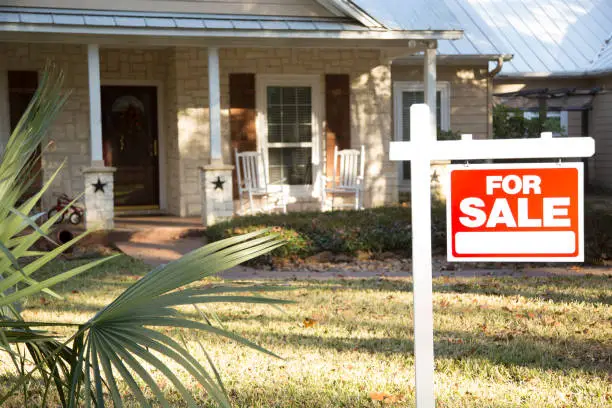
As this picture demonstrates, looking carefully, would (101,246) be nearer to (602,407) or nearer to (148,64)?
(148,64)

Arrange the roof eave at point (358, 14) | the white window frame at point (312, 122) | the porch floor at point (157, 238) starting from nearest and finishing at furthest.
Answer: the porch floor at point (157, 238) → the roof eave at point (358, 14) → the white window frame at point (312, 122)

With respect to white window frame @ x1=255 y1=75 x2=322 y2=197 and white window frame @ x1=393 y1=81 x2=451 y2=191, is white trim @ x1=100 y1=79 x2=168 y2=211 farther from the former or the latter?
white window frame @ x1=393 y1=81 x2=451 y2=191

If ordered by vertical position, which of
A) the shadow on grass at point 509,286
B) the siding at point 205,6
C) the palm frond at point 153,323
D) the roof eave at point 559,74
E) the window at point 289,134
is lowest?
the shadow on grass at point 509,286

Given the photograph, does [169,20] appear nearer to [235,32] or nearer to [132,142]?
[235,32]

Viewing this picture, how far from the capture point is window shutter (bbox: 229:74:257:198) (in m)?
13.2

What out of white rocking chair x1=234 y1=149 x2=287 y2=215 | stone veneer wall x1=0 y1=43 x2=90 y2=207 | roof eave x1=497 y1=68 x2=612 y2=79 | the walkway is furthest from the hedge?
roof eave x1=497 y1=68 x2=612 y2=79

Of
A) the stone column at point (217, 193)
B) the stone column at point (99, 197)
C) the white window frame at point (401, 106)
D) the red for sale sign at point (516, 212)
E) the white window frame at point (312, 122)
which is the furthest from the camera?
the white window frame at point (401, 106)

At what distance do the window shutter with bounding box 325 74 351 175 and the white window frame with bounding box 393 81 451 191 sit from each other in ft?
6.34

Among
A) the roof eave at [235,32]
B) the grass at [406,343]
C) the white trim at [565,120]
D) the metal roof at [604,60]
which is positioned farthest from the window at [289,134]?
the white trim at [565,120]

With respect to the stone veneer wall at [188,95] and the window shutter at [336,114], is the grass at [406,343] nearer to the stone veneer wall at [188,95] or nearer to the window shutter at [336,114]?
the stone veneer wall at [188,95]

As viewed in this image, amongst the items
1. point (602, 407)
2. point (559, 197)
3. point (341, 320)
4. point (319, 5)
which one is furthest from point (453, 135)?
point (559, 197)

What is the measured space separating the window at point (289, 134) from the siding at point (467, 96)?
2939mm

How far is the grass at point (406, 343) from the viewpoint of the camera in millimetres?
4387

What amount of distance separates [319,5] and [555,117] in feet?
30.6
